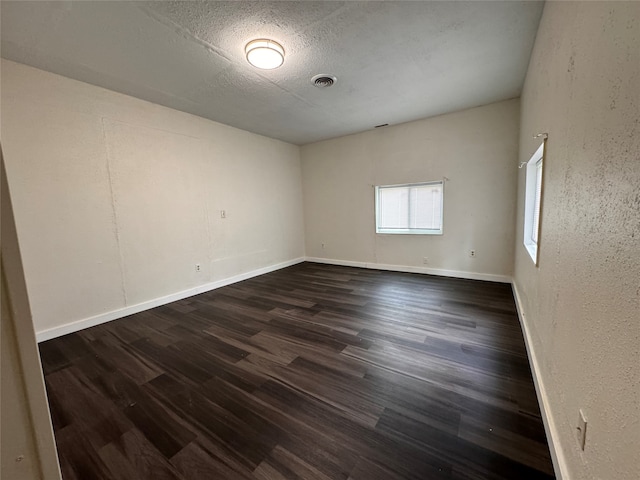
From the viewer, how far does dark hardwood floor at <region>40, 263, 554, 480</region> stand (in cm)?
125

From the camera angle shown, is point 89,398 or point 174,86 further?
point 174,86

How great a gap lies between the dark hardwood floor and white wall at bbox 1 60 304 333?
1.88 feet

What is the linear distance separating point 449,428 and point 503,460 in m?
0.25

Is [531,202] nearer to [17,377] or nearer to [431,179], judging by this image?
[431,179]

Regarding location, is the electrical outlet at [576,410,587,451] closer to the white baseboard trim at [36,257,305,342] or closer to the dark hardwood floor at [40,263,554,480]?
the dark hardwood floor at [40,263,554,480]

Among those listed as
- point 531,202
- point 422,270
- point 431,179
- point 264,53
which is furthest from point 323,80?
point 422,270

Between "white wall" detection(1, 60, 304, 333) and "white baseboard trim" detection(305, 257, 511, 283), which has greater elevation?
"white wall" detection(1, 60, 304, 333)

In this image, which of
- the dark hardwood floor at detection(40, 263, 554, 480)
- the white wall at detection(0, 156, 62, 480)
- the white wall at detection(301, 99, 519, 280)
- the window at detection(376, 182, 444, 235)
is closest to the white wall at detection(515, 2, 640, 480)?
the dark hardwood floor at detection(40, 263, 554, 480)

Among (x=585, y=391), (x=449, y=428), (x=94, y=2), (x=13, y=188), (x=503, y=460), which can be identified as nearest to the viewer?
(x=585, y=391)

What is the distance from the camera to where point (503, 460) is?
1.23 metres

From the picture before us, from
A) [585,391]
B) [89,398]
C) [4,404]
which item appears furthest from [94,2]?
[585,391]

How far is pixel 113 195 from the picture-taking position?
3.01 metres

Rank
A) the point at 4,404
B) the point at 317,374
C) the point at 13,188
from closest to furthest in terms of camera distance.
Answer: the point at 4,404 < the point at 317,374 < the point at 13,188

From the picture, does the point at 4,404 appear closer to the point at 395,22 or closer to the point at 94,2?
the point at 94,2
